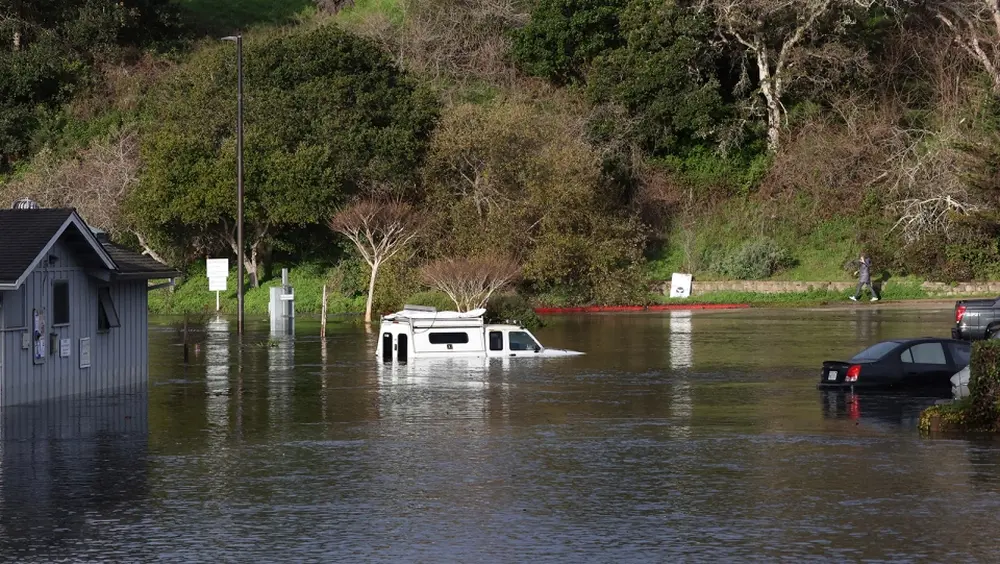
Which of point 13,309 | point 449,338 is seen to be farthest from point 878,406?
point 13,309

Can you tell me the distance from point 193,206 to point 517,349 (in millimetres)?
27966

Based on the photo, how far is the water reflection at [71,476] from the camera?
13.8m

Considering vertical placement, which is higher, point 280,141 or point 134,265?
point 280,141

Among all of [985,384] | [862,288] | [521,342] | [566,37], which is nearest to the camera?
[985,384]

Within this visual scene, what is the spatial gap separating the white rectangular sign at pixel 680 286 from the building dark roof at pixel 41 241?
35012mm

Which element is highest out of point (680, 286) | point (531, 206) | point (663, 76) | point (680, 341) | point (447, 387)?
point (663, 76)

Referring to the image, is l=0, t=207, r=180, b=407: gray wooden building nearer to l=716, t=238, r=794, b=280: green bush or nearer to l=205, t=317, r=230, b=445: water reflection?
l=205, t=317, r=230, b=445: water reflection

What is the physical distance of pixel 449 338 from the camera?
3562 cm

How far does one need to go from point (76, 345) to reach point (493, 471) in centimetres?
1163

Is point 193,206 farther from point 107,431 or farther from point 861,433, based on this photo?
point 861,433

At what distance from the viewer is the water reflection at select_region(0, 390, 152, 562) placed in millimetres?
13789

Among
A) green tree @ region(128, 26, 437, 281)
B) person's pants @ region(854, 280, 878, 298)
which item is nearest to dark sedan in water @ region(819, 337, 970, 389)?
person's pants @ region(854, 280, 878, 298)

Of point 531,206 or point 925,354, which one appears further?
point 531,206

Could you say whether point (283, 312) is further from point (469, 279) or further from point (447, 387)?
point (447, 387)
